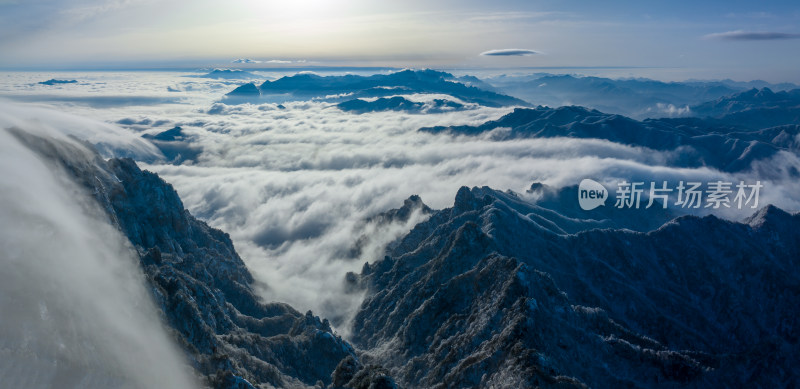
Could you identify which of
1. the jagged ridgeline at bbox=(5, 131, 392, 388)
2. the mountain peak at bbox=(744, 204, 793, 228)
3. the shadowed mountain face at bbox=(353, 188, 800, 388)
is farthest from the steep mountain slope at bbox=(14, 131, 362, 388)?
the mountain peak at bbox=(744, 204, 793, 228)

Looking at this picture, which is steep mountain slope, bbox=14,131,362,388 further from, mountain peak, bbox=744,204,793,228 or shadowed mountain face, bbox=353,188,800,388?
mountain peak, bbox=744,204,793,228

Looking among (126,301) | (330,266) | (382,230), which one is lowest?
(330,266)

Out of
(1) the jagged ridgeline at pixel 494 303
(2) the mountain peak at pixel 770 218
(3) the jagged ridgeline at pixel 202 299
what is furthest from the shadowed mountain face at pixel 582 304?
(3) the jagged ridgeline at pixel 202 299

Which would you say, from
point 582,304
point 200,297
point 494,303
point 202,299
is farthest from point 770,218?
point 200,297

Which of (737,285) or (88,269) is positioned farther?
(737,285)

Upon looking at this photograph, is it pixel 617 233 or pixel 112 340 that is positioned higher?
pixel 112 340

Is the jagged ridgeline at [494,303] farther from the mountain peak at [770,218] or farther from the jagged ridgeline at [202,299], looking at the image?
the mountain peak at [770,218]

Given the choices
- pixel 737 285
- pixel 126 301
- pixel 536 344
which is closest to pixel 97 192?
pixel 126 301

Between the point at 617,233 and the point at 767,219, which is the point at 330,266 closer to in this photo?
the point at 617,233
